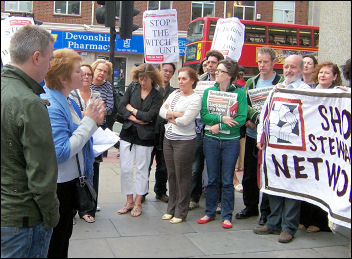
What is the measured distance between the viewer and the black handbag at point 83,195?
10.7 ft

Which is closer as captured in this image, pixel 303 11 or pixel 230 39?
pixel 230 39

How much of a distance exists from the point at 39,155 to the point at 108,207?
371cm

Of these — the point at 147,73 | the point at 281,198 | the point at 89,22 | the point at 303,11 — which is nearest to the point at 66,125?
the point at 147,73

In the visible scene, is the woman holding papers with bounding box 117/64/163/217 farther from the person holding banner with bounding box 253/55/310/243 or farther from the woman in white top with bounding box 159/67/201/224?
the person holding banner with bounding box 253/55/310/243

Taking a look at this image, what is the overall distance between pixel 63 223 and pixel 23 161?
1.18 metres

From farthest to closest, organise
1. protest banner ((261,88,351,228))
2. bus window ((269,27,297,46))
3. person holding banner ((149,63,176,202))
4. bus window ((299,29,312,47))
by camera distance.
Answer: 1. bus window ((299,29,312,47))
2. bus window ((269,27,297,46))
3. person holding banner ((149,63,176,202))
4. protest banner ((261,88,351,228))

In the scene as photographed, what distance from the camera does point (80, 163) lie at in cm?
336

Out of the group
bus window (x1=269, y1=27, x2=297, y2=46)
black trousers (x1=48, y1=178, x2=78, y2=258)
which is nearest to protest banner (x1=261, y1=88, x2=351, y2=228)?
black trousers (x1=48, y1=178, x2=78, y2=258)

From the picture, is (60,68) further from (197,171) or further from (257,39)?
(257,39)

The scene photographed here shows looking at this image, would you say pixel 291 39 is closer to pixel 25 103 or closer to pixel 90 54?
pixel 90 54

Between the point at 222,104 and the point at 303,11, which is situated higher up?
the point at 303,11

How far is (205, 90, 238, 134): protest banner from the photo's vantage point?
16.2ft

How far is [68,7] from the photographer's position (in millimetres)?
25750

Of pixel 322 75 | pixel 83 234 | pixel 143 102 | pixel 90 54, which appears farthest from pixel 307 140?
pixel 90 54
